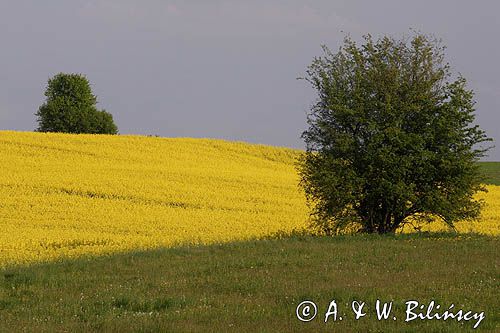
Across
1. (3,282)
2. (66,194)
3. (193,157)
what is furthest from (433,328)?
(193,157)

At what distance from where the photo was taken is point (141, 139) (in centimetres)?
7250

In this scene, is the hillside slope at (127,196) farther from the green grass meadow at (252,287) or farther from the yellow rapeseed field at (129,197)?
the green grass meadow at (252,287)

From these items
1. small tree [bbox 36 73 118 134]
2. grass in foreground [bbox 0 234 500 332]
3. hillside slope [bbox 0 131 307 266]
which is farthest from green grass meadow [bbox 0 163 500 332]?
small tree [bbox 36 73 118 134]

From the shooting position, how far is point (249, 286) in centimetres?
1493

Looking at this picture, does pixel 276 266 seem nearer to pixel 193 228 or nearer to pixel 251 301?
pixel 251 301

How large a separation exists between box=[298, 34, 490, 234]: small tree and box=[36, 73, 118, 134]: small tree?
7495 cm

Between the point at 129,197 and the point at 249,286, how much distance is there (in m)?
28.7

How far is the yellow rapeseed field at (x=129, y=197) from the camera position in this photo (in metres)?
29.8

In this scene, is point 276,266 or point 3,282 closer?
point 3,282

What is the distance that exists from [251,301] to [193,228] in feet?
66.9

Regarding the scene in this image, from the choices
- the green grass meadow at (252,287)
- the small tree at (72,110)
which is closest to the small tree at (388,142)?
the green grass meadow at (252,287)

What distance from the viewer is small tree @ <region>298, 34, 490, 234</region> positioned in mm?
28656

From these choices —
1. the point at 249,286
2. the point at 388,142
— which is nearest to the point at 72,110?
the point at 388,142

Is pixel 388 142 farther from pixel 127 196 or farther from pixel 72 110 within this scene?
pixel 72 110
